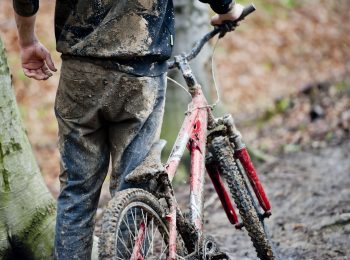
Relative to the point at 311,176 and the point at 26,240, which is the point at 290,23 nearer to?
the point at 311,176

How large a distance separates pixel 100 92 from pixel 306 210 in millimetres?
2947

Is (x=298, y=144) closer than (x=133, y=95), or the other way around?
(x=133, y=95)

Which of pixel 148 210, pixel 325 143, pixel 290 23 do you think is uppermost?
pixel 290 23

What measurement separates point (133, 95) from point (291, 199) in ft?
10.2

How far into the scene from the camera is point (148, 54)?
9.47ft

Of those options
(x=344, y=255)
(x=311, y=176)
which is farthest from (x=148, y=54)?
(x=311, y=176)

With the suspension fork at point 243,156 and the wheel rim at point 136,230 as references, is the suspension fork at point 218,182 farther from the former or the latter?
the wheel rim at point 136,230

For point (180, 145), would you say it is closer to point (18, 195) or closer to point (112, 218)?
point (112, 218)

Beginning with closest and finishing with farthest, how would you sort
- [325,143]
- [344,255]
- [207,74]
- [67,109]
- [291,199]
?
1. [67,109]
2. [344,255]
3. [291,199]
4. [207,74]
5. [325,143]

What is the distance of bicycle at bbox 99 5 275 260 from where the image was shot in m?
2.67

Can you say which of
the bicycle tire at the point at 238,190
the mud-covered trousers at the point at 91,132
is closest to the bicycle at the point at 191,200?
the bicycle tire at the point at 238,190

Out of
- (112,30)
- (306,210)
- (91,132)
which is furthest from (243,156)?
(306,210)

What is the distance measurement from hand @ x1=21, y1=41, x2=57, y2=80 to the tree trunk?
38 centimetres

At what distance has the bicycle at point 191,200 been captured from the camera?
267 centimetres
